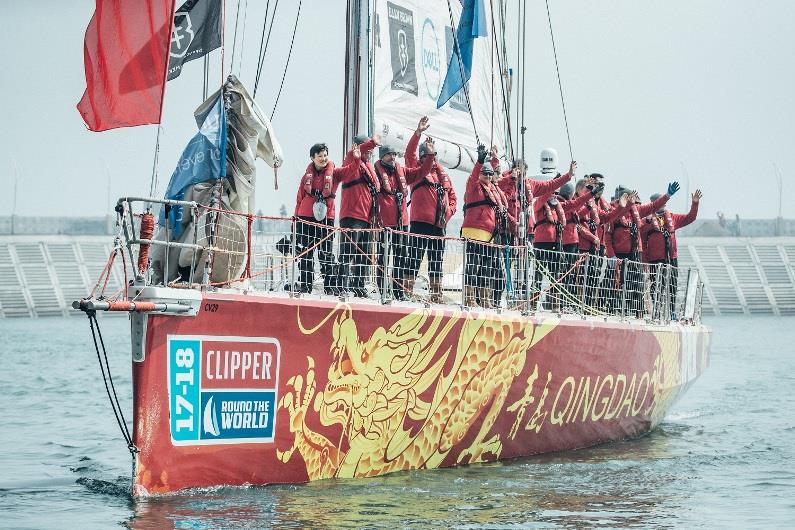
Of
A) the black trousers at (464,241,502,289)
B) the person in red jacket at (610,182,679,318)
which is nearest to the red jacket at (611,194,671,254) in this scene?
the person in red jacket at (610,182,679,318)

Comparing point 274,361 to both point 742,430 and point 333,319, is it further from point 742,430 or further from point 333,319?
point 742,430

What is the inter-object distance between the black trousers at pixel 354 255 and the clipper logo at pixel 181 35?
1790 mm

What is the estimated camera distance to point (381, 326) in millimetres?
10008

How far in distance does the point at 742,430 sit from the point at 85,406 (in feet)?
27.0

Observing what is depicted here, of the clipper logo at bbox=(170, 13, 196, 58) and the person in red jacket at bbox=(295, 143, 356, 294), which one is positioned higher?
the clipper logo at bbox=(170, 13, 196, 58)

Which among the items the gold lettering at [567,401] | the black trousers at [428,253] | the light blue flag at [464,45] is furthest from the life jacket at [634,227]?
the black trousers at [428,253]

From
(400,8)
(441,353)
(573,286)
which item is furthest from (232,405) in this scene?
(400,8)

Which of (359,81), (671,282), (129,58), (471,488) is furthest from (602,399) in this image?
(129,58)

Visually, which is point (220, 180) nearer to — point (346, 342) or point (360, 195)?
point (346, 342)

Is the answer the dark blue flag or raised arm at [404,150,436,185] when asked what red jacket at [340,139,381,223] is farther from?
the dark blue flag

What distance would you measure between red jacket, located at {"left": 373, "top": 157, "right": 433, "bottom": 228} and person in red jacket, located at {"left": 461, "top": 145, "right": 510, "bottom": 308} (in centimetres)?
67

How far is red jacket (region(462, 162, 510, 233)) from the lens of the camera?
12.2 metres

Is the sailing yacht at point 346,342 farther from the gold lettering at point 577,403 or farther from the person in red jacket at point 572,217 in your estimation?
the person in red jacket at point 572,217

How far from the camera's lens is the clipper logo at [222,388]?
874cm
